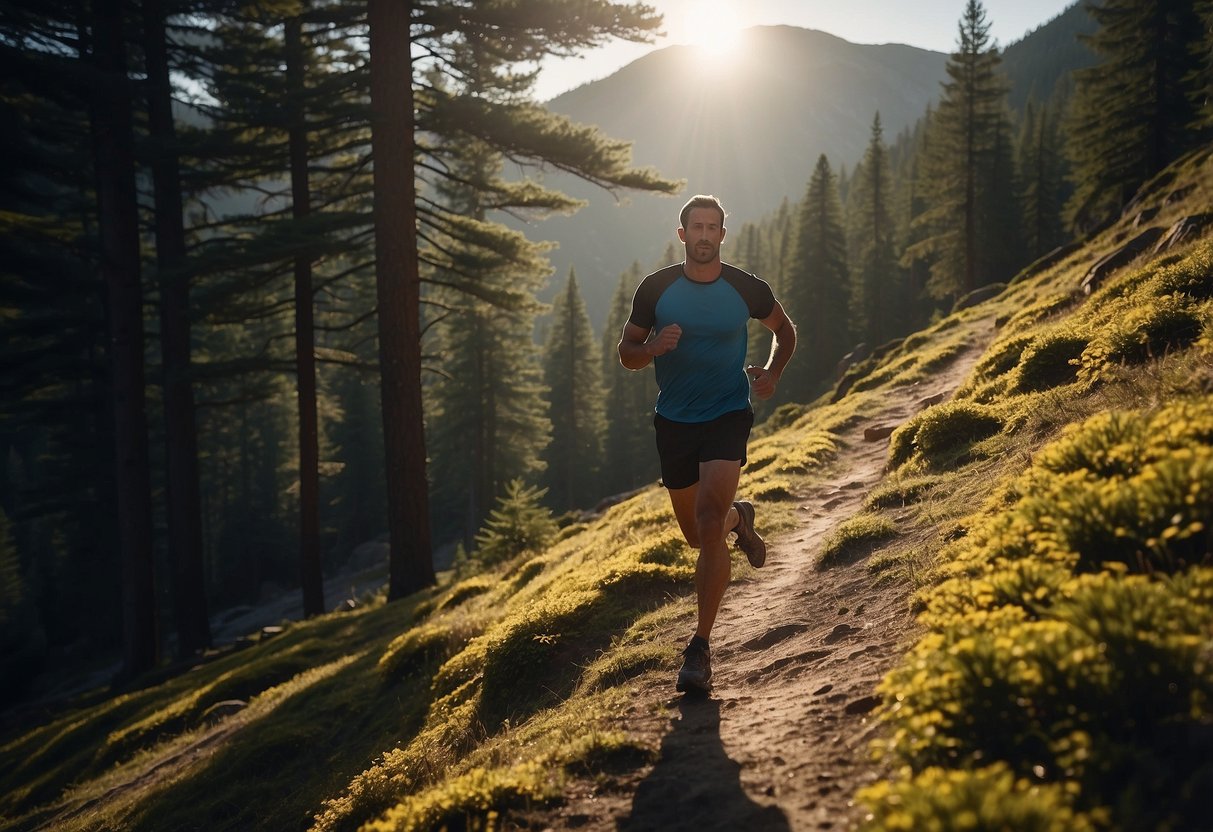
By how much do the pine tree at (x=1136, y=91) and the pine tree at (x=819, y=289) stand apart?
61.3ft

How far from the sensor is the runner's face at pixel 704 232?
478 centimetres

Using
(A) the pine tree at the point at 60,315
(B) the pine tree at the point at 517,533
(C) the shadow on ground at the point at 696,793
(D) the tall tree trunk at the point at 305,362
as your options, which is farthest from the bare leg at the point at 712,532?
(A) the pine tree at the point at 60,315

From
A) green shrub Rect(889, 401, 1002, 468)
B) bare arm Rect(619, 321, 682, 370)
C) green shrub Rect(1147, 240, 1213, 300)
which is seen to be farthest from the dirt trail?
green shrub Rect(1147, 240, 1213, 300)

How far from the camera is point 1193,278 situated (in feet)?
22.9

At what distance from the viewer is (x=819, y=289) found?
2013 inches

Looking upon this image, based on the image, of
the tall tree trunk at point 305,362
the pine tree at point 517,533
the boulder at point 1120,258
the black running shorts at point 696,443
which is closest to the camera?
the black running shorts at point 696,443

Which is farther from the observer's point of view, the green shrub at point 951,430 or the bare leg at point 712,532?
the green shrub at point 951,430

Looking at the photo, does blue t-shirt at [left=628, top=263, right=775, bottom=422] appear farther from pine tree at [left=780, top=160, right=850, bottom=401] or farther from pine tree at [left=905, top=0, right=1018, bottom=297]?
pine tree at [left=780, top=160, right=850, bottom=401]

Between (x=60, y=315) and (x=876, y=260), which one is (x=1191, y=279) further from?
(x=876, y=260)

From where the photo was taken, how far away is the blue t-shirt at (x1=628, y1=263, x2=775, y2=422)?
4.78 meters

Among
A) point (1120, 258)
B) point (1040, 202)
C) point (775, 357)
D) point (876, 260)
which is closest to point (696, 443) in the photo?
point (775, 357)

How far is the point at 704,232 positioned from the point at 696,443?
1415mm

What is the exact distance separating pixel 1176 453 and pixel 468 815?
368 cm

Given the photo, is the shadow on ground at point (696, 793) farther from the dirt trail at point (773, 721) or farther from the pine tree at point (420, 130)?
the pine tree at point (420, 130)
